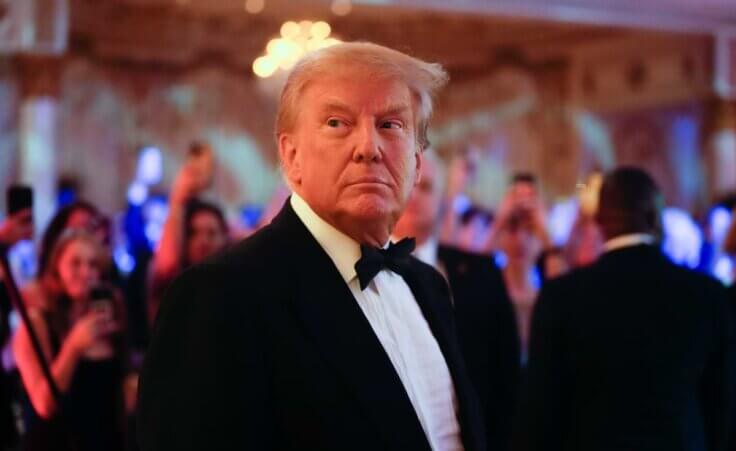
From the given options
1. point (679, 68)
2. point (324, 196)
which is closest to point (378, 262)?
point (324, 196)

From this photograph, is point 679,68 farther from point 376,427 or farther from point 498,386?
point 376,427

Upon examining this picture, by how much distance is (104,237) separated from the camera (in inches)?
183

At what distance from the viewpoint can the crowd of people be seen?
4.77 ft

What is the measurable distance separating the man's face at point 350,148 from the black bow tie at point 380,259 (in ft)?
0.16

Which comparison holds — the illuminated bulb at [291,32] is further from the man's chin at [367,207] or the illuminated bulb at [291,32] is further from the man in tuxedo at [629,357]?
the man's chin at [367,207]

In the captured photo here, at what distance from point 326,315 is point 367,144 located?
265 millimetres

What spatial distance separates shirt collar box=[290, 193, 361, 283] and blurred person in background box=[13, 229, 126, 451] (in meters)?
1.60

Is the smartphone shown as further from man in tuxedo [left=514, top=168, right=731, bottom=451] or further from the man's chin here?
the man's chin

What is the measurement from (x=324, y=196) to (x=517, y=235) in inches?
139

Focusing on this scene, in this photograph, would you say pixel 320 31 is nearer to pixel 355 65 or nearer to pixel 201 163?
pixel 201 163

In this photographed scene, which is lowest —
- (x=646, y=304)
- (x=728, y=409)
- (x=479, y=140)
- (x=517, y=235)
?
(x=728, y=409)

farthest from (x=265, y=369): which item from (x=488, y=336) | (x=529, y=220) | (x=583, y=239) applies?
(x=583, y=239)

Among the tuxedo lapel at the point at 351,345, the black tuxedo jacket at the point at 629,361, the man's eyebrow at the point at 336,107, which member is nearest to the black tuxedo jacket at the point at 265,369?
the tuxedo lapel at the point at 351,345

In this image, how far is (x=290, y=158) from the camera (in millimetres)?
1628
